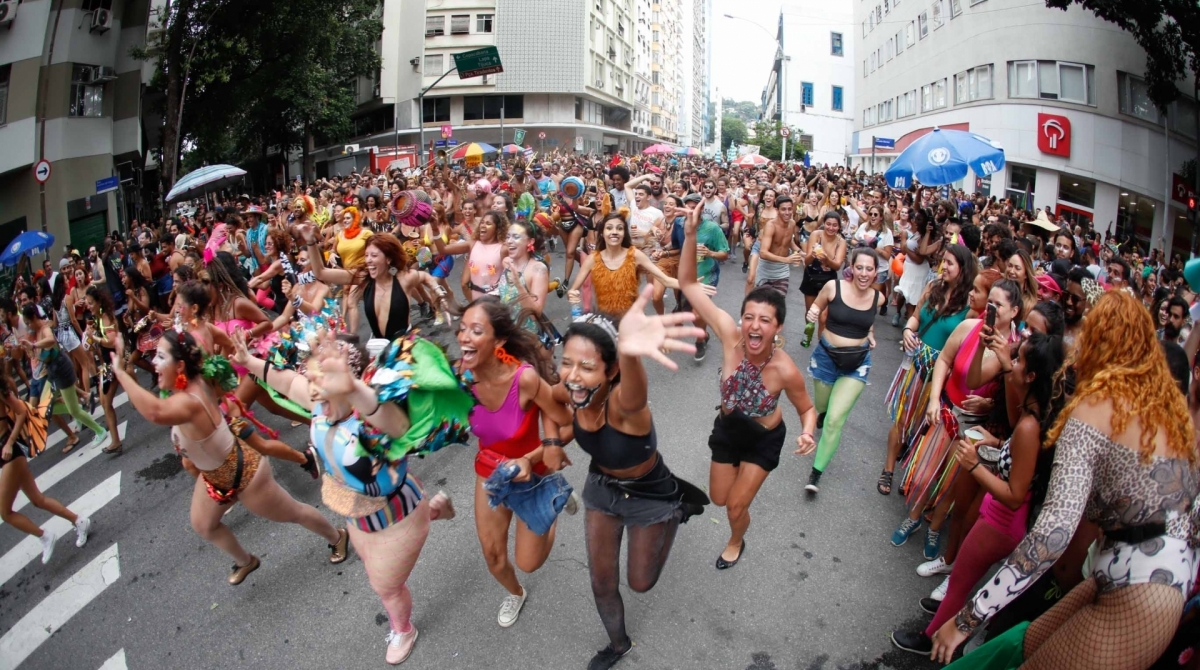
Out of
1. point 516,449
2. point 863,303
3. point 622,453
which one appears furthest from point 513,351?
point 863,303

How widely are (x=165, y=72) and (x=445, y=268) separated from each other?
18335 millimetres

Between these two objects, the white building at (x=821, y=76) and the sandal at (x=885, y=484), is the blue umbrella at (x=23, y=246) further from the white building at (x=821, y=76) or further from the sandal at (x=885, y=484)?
the white building at (x=821, y=76)

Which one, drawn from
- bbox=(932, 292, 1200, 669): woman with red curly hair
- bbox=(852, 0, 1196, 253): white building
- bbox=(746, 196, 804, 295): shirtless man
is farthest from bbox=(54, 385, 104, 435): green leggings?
bbox=(852, 0, 1196, 253): white building

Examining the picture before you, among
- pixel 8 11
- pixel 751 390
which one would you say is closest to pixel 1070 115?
pixel 751 390

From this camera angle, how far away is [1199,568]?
2.42 m

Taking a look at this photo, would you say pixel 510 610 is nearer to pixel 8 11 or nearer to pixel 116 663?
pixel 116 663

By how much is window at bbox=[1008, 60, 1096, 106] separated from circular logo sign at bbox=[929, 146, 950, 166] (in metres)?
15.3

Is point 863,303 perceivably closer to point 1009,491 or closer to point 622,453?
point 1009,491

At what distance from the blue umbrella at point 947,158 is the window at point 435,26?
42642mm

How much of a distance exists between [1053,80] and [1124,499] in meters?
24.0

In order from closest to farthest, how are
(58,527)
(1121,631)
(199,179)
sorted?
1. (1121,631)
2. (58,527)
3. (199,179)

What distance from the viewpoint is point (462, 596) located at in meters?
3.74

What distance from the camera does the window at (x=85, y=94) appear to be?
58.4 feet

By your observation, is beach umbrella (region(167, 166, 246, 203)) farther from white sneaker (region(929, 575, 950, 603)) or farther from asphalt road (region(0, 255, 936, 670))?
white sneaker (region(929, 575, 950, 603))
